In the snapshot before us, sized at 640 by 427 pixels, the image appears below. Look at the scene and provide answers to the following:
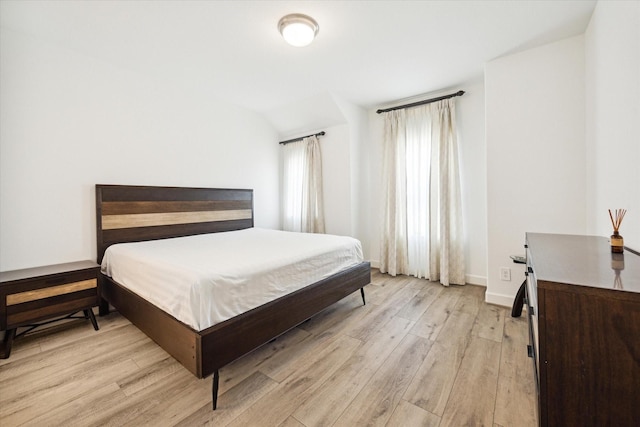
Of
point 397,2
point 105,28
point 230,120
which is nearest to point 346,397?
point 397,2

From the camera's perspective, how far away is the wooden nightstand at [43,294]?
1.85 m

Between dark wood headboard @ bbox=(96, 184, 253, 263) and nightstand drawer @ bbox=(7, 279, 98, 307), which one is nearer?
nightstand drawer @ bbox=(7, 279, 98, 307)

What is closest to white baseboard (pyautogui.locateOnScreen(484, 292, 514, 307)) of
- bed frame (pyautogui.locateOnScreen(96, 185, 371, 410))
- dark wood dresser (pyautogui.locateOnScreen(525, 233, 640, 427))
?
bed frame (pyautogui.locateOnScreen(96, 185, 371, 410))

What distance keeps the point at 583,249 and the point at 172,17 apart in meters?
3.14

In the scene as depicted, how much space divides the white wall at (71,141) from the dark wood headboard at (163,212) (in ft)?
0.41

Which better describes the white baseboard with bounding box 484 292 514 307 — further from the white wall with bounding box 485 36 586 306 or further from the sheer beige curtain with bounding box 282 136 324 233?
A: the sheer beige curtain with bounding box 282 136 324 233

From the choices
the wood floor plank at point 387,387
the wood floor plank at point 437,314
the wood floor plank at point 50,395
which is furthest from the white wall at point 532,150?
the wood floor plank at point 50,395

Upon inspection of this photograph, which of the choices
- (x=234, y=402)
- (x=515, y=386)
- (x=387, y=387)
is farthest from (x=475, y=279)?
(x=234, y=402)

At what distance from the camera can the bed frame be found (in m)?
1.41

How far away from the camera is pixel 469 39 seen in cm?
231

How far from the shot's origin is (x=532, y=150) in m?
2.44

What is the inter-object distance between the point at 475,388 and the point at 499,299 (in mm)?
1482

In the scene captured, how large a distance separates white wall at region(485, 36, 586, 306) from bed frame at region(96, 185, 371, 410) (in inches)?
57.3

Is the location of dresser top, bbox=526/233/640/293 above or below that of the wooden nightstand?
above
